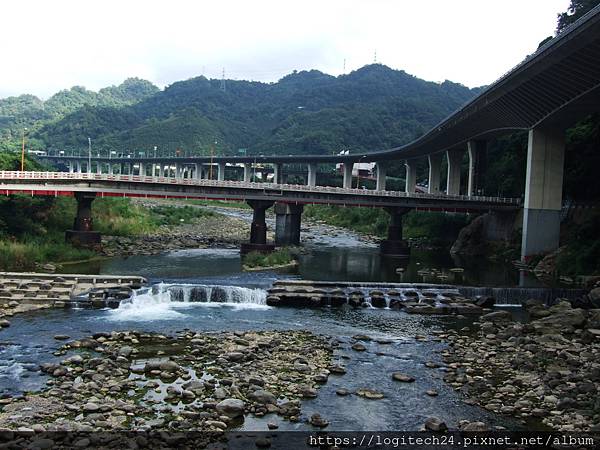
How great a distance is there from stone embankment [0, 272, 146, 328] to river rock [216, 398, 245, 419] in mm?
19492

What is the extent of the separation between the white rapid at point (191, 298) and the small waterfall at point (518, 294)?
15.9 meters

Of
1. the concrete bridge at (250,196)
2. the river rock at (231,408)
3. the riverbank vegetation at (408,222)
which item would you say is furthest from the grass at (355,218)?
the river rock at (231,408)

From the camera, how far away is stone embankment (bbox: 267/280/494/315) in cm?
4109

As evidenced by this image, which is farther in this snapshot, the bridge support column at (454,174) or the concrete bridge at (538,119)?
the bridge support column at (454,174)

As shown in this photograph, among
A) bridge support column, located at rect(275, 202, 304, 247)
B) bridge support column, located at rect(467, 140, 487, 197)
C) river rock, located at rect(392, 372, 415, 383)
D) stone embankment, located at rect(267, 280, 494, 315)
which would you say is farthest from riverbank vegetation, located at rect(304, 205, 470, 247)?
river rock, located at rect(392, 372, 415, 383)

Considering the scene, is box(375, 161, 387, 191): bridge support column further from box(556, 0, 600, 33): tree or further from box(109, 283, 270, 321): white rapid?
box(109, 283, 270, 321): white rapid

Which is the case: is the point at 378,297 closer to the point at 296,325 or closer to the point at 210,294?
the point at 296,325

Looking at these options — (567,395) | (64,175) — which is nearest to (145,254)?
(64,175)

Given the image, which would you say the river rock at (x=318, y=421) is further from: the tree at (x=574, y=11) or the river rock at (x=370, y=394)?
the tree at (x=574, y=11)

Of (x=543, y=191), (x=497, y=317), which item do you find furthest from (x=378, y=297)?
(x=543, y=191)

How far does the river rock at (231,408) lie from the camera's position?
21031mm

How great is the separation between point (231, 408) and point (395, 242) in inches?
2166

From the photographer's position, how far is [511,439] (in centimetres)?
1984

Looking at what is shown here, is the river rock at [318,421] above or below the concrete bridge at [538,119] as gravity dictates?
below
